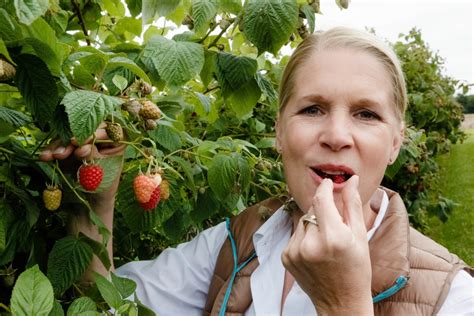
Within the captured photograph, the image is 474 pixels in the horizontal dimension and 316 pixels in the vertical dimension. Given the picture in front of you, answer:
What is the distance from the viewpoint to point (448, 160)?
983 cm

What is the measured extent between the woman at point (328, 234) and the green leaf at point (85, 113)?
0.62 ft

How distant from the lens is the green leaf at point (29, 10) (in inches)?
30.6

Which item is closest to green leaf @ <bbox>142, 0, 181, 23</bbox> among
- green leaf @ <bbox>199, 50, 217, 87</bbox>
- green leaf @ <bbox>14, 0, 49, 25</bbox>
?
green leaf @ <bbox>199, 50, 217, 87</bbox>

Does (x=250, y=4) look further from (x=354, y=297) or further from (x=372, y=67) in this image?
(x=354, y=297)

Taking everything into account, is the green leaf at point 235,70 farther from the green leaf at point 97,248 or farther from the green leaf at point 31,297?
the green leaf at point 31,297

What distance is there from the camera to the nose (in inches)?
46.9

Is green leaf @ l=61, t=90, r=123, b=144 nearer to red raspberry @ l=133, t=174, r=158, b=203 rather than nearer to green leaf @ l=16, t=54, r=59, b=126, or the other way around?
green leaf @ l=16, t=54, r=59, b=126

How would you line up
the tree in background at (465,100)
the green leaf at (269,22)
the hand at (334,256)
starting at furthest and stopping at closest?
1. the tree in background at (465,100)
2. the green leaf at (269,22)
3. the hand at (334,256)

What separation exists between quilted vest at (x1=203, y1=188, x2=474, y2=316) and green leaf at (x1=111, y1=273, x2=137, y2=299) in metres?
0.27

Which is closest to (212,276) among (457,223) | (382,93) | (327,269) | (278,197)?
(278,197)

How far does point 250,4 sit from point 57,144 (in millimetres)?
513

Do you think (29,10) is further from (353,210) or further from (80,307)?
(353,210)

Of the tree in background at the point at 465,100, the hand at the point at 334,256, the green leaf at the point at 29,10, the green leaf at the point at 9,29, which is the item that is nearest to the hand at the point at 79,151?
the green leaf at the point at 9,29

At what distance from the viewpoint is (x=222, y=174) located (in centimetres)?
142
